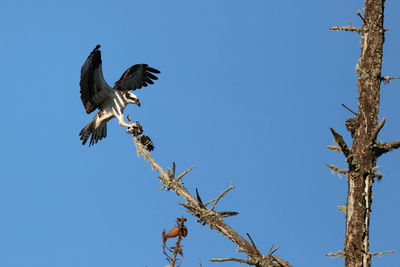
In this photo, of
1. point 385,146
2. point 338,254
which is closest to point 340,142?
point 385,146

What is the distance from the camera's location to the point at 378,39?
6.04 meters

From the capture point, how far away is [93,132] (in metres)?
11.0

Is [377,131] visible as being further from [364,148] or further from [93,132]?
[93,132]

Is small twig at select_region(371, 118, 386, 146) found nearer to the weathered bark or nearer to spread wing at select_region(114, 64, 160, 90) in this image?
the weathered bark

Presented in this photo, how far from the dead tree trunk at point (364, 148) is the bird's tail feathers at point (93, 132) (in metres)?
6.21

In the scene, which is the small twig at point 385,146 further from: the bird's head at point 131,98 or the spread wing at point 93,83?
the spread wing at point 93,83

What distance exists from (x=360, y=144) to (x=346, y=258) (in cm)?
123

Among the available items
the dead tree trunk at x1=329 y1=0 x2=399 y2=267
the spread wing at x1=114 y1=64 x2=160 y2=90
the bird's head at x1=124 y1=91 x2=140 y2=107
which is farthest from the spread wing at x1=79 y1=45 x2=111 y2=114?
the dead tree trunk at x1=329 y1=0 x2=399 y2=267

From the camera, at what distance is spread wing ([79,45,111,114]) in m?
10.3

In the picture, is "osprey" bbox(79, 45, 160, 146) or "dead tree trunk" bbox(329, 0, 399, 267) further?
"osprey" bbox(79, 45, 160, 146)

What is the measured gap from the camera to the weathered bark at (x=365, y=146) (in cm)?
559

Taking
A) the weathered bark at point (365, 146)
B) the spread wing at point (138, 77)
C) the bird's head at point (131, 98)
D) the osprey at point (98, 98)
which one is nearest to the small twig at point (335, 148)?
the weathered bark at point (365, 146)

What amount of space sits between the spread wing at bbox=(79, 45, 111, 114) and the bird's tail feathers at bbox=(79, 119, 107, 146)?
0.37m

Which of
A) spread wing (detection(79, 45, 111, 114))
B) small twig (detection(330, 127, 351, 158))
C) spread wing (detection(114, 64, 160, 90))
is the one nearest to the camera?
small twig (detection(330, 127, 351, 158))
